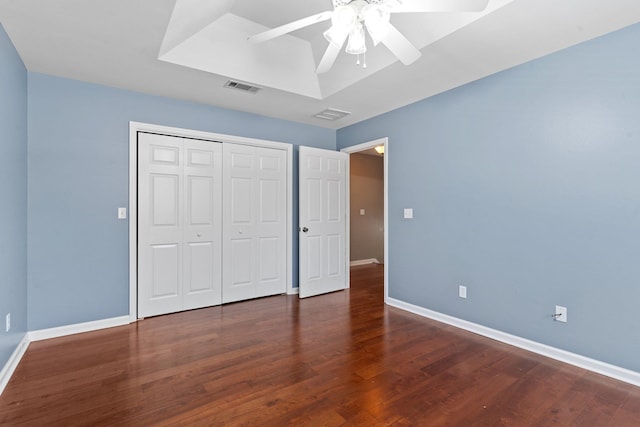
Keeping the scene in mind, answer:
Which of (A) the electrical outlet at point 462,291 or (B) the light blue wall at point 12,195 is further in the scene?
(A) the electrical outlet at point 462,291

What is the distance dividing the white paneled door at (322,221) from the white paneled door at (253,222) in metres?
0.31

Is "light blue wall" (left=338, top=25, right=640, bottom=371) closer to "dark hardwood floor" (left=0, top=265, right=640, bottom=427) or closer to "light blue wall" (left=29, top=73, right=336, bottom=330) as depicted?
"dark hardwood floor" (left=0, top=265, right=640, bottom=427)

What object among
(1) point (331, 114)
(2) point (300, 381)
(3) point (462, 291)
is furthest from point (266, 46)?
(3) point (462, 291)

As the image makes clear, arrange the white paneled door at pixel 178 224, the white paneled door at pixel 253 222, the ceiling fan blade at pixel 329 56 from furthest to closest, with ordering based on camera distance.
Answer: the white paneled door at pixel 253 222 → the white paneled door at pixel 178 224 → the ceiling fan blade at pixel 329 56

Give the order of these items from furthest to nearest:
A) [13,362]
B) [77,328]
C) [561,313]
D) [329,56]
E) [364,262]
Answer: [364,262] → [77,328] → [561,313] → [13,362] → [329,56]

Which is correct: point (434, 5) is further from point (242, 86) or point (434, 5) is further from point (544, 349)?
point (544, 349)

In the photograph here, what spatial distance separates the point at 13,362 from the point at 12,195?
1276 mm

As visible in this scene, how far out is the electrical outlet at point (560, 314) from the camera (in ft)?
7.93

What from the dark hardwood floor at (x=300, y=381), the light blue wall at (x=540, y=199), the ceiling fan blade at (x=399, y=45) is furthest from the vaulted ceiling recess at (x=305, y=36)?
the dark hardwood floor at (x=300, y=381)

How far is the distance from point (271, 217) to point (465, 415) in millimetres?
3107

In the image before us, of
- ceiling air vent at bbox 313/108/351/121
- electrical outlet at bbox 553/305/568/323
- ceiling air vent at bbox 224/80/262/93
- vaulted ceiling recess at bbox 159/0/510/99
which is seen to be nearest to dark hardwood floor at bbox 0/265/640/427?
electrical outlet at bbox 553/305/568/323

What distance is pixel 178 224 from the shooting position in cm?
353

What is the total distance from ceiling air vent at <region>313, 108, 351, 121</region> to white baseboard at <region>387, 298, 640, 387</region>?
266 centimetres

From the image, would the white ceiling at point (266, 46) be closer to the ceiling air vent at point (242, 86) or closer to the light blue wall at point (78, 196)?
the ceiling air vent at point (242, 86)
